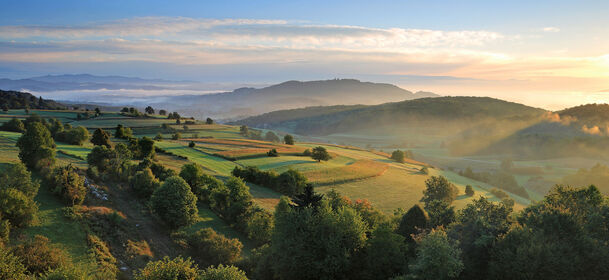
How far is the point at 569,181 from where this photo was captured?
104250 mm

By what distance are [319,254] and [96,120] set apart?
131 m

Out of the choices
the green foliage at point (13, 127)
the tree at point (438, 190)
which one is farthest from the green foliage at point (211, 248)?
the green foliage at point (13, 127)

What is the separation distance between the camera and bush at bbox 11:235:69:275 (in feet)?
73.0

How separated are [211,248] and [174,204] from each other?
651cm

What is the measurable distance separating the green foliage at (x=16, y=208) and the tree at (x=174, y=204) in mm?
11280

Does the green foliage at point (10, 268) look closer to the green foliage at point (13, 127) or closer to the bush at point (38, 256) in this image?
the bush at point (38, 256)

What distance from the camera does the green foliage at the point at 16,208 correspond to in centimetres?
2581

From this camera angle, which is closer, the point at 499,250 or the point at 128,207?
the point at 499,250

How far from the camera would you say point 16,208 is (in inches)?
1043

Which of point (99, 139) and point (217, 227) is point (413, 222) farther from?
point (99, 139)

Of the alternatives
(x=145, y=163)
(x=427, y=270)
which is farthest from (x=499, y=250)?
(x=145, y=163)

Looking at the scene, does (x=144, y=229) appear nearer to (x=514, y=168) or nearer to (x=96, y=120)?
(x=96, y=120)

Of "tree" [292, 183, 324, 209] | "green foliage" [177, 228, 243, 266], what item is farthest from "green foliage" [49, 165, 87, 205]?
"tree" [292, 183, 324, 209]

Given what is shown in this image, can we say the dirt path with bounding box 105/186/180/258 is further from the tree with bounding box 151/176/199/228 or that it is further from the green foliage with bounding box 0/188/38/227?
the green foliage with bounding box 0/188/38/227
